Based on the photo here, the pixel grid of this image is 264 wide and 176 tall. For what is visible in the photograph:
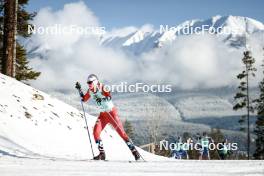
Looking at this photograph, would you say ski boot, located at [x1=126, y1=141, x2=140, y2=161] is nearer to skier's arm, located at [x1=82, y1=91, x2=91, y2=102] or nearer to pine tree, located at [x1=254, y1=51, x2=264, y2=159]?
skier's arm, located at [x1=82, y1=91, x2=91, y2=102]

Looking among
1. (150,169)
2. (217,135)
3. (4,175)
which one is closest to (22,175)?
(4,175)

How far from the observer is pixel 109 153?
17078 mm

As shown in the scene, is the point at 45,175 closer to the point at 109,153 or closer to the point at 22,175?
the point at 22,175

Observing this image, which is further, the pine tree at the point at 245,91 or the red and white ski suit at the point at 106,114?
the pine tree at the point at 245,91

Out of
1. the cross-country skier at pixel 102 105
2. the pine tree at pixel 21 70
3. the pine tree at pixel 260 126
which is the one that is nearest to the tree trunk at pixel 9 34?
the pine tree at pixel 21 70

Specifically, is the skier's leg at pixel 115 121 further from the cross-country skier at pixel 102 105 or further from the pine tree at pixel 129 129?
the pine tree at pixel 129 129

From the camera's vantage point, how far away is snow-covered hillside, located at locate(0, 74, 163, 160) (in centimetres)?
1421

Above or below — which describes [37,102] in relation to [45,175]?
above

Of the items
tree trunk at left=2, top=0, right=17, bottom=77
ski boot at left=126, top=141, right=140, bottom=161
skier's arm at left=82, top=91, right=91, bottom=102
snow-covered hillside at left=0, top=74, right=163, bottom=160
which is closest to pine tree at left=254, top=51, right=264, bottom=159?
tree trunk at left=2, top=0, right=17, bottom=77

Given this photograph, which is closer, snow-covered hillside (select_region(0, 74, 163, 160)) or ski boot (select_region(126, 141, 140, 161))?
ski boot (select_region(126, 141, 140, 161))

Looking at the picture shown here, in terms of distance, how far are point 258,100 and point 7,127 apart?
37990 millimetres

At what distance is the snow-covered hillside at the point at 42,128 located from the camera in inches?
559

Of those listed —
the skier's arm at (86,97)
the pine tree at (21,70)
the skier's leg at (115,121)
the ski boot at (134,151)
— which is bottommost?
the ski boot at (134,151)

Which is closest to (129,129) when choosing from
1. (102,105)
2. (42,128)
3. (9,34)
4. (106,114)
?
(9,34)
